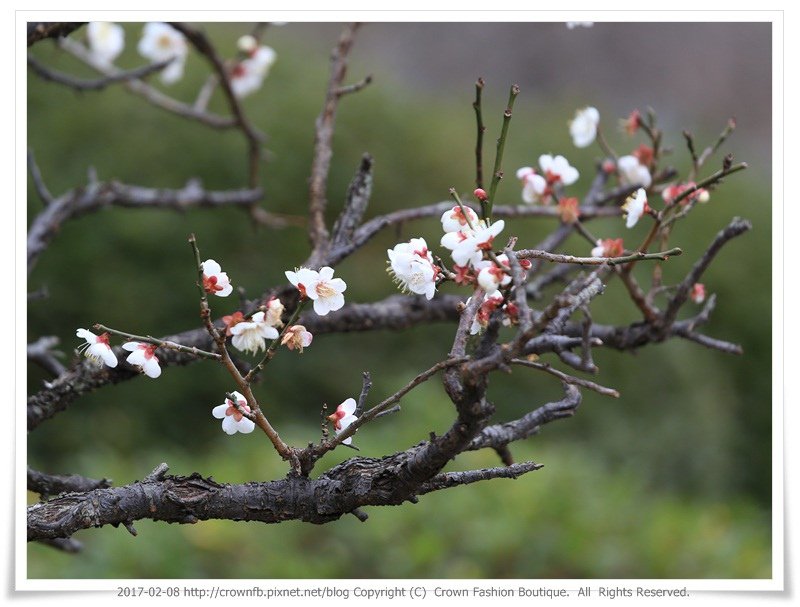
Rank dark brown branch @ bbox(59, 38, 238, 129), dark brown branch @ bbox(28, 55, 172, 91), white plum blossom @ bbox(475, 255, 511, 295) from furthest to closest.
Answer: dark brown branch @ bbox(59, 38, 238, 129) → dark brown branch @ bbox(28, 55, 172, 91) → white plum blossom @ bbox(475, 255, 511, 295)

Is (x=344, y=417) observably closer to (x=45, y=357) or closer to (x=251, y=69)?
(x=45, y=357)

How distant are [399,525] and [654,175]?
1372mm

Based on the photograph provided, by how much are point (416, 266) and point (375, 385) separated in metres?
2.26

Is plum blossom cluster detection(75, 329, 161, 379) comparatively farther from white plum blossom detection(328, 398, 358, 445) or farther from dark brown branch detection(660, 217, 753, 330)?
dark brown branch detection(660, 217, 753, 330)

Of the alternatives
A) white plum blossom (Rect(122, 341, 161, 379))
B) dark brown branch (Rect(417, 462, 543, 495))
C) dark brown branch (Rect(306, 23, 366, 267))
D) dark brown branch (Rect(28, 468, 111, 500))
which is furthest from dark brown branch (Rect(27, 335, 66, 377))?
dark brown branch (Rect(417, 462, 543, 495))

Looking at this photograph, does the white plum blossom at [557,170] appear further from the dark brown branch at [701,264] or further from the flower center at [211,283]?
the flower center at [211,283]

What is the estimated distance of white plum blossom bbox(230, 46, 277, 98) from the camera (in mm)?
2320

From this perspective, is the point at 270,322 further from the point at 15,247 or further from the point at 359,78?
the point at 359,78

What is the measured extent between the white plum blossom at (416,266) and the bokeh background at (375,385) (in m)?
1.40

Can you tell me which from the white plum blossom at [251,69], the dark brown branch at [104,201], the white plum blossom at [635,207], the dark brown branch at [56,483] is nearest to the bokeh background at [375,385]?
the dark brown branch at [104,201]

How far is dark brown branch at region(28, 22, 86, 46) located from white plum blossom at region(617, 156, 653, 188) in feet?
3.33

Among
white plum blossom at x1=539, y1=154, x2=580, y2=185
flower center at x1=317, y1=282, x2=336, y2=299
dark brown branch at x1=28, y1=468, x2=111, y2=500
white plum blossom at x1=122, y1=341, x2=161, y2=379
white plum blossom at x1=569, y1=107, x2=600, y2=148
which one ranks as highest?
white plum blossom at x1=569, y1=107, x2=600, y2=148

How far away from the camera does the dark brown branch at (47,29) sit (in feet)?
5.17

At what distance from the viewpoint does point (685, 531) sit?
9.19 ft
